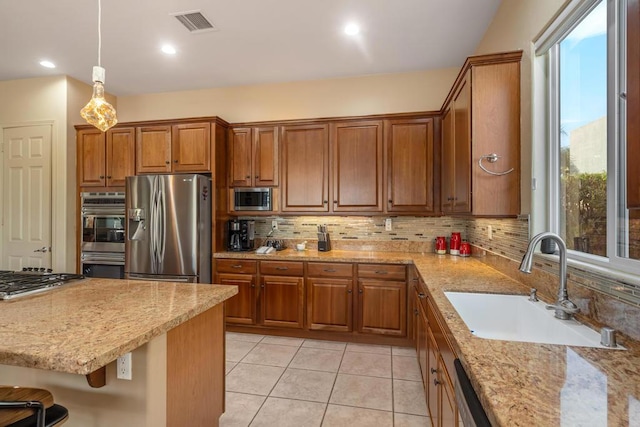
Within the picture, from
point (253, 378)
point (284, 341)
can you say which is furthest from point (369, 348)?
point (253, 378)

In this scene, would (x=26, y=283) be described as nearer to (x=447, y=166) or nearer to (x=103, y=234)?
(x=103, y=234)

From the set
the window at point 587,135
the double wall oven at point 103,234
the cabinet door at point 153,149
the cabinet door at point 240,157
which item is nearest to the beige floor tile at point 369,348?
the window at point 587,135

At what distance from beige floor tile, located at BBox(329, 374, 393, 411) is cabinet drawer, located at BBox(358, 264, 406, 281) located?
91 centimetres

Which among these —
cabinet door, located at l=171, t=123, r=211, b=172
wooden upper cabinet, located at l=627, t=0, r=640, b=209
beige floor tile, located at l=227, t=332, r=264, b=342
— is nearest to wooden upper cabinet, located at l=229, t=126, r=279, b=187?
cabinet door, located at l=171, t=123, r=211, b=172

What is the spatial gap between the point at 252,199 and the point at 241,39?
159 centimetres

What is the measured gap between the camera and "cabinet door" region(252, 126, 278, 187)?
348 cm

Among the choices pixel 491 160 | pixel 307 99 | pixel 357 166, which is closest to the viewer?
pixel 491 160

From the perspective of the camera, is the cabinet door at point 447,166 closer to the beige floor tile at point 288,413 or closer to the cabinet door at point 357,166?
the cabinet door at point 357,166

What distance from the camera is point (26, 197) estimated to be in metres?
3.75

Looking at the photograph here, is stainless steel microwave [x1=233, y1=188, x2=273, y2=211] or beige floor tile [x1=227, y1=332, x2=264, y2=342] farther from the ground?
stainless steel microwave [x1=233, y1=188, x2=273, y2=211]

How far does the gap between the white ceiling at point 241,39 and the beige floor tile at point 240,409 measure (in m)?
2.92

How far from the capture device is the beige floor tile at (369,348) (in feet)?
9.67

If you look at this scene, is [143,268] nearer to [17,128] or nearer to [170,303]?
[170,303]

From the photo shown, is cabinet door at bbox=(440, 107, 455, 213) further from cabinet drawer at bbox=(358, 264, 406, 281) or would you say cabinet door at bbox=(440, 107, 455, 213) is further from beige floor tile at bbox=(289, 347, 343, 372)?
beige floor tile at bbox=(289, 347, 343, 372)
